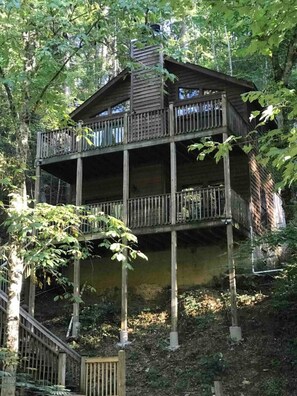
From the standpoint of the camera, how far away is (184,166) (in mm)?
21016

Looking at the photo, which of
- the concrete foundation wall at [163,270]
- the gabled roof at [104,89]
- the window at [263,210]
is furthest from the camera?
the window at [263,210]

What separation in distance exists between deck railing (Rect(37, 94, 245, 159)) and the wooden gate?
897cm

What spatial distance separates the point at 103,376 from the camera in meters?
10.1

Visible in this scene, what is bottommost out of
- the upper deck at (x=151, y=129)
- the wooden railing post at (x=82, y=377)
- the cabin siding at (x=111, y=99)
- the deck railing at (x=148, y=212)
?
the wooden railing post at (x=82, y=377)

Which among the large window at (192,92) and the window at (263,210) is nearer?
the large window at (192,92)

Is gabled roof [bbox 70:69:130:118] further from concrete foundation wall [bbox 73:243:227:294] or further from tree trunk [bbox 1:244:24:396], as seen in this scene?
tree trunk [bbox 1:244:24:396]

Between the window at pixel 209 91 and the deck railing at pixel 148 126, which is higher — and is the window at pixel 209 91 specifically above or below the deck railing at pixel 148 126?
above

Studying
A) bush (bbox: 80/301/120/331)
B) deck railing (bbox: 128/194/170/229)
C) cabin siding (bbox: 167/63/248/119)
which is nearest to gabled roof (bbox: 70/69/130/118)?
cabin siding (bbox: 167/63/248/119)

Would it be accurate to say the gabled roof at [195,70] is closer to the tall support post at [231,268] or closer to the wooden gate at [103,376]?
the tall support post at [231,268]

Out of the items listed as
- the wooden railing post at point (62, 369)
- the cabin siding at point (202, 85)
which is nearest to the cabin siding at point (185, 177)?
the cabin siding at point (202, 85)

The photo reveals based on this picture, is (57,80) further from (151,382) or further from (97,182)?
(97,182)

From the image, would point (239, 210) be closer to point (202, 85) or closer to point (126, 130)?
point (126, 130)

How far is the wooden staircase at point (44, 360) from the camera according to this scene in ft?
33.8

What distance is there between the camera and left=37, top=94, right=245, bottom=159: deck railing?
17.8 metres
